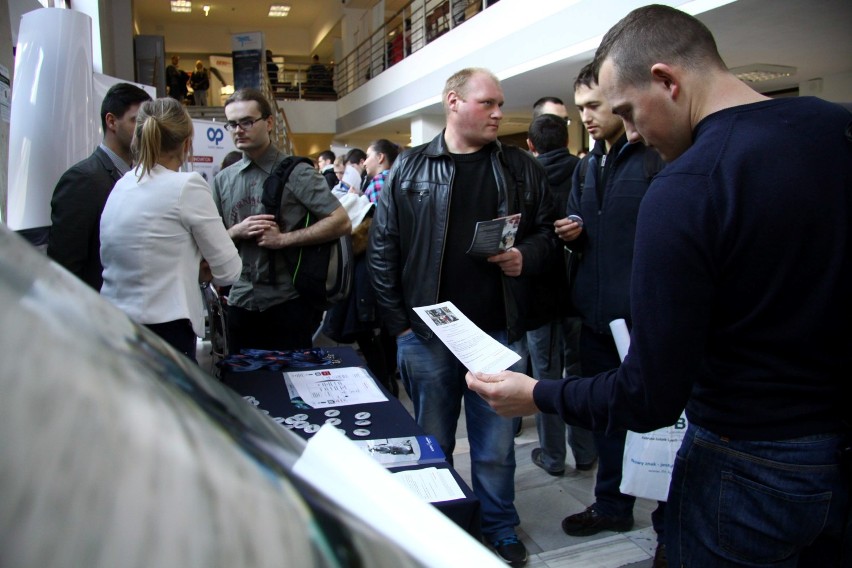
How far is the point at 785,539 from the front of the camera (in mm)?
1132

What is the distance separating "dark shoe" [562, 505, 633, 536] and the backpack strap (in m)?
1.64

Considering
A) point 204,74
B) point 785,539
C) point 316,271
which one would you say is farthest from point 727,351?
point 204,74

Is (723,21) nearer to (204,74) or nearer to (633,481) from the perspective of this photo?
(633,481)

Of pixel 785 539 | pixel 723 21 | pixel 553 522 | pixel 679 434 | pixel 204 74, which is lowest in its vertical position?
pixel 553 522

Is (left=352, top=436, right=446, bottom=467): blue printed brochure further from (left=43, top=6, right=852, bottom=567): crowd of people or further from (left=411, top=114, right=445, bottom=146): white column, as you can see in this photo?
(left=411, top=114, right=445, bottom=146): white column

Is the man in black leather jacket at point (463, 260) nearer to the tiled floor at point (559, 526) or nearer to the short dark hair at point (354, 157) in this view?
the tiled floor at point (559, 526)

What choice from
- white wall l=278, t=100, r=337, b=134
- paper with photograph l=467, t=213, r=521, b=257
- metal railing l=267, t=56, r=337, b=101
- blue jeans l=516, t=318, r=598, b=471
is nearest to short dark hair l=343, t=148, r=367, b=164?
blue jeans l=516, t=318, r=598, b=471

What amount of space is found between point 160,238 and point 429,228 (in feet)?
3.25

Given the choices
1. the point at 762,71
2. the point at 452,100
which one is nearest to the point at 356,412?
the point at 452,100

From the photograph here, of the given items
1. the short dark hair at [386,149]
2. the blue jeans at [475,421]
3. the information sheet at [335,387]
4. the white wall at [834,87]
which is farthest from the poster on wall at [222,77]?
the information sheet at [335,387]

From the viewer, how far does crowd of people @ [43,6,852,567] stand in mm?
1067

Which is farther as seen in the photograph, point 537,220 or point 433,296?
point 537,220

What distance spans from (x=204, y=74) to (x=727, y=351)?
16357mm

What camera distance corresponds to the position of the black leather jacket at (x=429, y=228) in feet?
8.00
